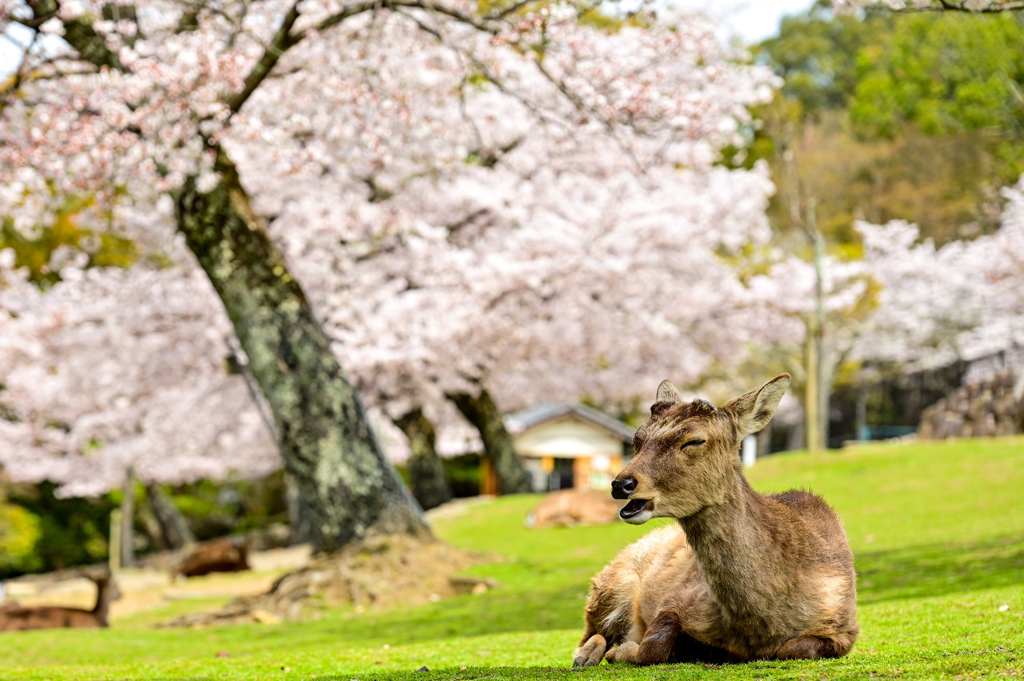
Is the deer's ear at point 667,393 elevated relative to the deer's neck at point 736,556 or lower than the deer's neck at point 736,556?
elevated

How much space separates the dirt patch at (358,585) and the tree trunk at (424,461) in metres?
13.6

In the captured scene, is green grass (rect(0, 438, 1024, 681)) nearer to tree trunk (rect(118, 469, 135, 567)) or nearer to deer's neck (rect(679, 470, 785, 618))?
deer's neck (rect(679, 470, 785, 618))

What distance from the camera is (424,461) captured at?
27.3 meters

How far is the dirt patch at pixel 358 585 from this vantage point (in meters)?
12.1

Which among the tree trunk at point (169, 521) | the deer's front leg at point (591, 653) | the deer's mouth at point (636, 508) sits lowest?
A: the tree trunk at point (169, 521)

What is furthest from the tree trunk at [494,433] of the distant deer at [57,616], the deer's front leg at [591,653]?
the deer's front leg at [591,653]

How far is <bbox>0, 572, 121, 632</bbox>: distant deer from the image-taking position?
531 inches

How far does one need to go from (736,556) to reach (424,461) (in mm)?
23177

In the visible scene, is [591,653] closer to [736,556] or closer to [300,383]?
[736,556]

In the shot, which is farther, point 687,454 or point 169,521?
point 169,521

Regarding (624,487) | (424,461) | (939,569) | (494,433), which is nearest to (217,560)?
(424,461)

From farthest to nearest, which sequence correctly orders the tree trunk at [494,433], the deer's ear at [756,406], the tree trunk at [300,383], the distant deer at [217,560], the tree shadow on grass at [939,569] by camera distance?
1. the tree trunk at [494,433]
2. the distant deer at [217,560]
3. the tree trunk at [300,383]
4. the tree shadow on grass at [939,569]
5. the deer's ear at [756,406]

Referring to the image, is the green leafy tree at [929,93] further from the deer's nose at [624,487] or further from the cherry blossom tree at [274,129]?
the deer's nose at [624,487]

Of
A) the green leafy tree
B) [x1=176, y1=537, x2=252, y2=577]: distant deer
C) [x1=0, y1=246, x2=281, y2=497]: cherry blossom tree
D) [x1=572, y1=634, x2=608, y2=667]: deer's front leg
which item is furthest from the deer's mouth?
the green leafy tree
